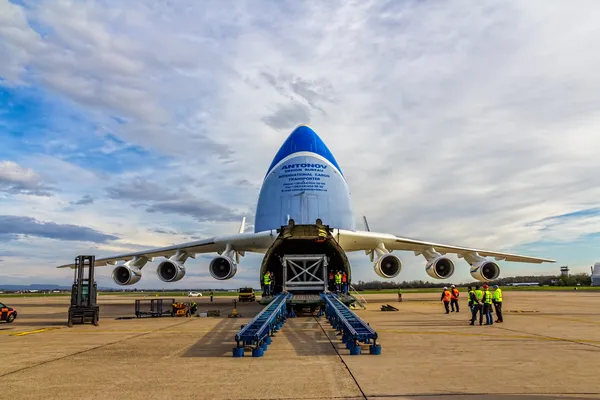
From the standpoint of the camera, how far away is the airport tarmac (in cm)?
571

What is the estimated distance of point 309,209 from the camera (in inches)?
927

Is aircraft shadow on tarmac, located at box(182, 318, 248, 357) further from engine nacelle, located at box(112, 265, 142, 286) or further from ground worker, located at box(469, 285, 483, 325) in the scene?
engine nacelle, located at box(112, 265, 142, 286)

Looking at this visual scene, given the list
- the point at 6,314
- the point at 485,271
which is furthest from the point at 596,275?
the point at 6,314

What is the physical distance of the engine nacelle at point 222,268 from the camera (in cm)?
2098

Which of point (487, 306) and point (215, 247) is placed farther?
point (215, 247)

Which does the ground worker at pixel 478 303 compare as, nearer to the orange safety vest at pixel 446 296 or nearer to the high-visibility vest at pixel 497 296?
the high-visibility vest at pixel 497 296

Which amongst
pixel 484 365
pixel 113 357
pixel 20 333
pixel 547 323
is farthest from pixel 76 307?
pixel 547 323

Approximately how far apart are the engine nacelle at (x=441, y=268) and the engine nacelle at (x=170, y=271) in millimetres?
11970

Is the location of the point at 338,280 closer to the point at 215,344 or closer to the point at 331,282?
the point at 331,282

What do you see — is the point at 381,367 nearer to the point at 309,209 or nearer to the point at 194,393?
the point at 194,393

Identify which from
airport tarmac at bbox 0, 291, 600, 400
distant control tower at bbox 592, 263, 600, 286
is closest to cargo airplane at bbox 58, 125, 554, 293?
airport tarmac at bbox 0, 291, 600, 400

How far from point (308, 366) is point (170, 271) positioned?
1608 centimetres

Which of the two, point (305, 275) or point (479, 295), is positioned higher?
point (305, 275)

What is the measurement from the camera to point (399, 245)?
23906 millimetres
